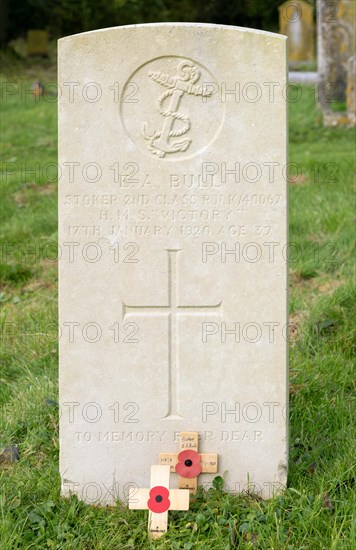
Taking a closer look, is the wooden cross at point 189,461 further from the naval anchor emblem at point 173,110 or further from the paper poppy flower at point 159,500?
the naval anchor emblem at point 173,110

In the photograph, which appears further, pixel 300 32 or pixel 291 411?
pixel 300 32

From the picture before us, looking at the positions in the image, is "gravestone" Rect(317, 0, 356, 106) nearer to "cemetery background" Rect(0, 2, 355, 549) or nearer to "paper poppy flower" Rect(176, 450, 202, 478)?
"cemetery background" Rect(0, 2, 355, 549)

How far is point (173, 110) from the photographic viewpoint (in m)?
2.71

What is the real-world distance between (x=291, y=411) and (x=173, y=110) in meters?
1.35

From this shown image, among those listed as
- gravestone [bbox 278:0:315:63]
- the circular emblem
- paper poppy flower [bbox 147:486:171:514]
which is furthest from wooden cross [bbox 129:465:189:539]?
gravestone [bbox 278:0:315:63]

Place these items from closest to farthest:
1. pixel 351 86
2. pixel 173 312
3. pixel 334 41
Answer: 1. pixel 173 312
2. pixel 351 86
3. pixel 334 41

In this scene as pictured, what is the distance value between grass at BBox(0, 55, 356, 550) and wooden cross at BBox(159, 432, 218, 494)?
68mm

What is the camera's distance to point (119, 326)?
2842mm

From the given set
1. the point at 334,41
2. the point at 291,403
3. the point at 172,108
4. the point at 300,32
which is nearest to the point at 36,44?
the point at 300,32

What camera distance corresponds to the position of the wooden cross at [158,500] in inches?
107

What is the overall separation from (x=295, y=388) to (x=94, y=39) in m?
1.67

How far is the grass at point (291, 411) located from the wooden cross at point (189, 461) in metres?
0.07

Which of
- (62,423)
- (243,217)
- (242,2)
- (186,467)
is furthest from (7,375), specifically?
(242,2)

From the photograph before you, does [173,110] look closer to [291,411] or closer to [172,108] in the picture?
[172,108]
